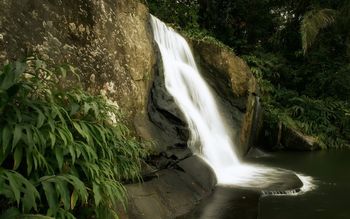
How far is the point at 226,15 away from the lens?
19.9 m

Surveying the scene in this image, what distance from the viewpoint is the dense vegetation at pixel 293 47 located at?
17141 millimetres

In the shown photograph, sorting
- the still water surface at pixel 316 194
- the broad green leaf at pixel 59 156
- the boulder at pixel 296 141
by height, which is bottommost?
the still water surface at pixel 316 194

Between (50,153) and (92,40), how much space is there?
9.59 feet

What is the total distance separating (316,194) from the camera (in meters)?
8.19

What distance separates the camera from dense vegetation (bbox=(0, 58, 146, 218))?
3.38 meters

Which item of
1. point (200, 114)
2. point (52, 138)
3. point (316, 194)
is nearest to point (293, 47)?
point (200, 114)

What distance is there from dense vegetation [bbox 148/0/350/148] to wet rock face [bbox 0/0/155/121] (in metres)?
8.37

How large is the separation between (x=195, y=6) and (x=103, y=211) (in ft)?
49.2

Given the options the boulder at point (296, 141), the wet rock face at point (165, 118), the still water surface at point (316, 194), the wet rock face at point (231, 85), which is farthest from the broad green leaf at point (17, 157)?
the boulder at point (296, 141)

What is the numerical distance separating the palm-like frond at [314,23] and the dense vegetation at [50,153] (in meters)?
15.2

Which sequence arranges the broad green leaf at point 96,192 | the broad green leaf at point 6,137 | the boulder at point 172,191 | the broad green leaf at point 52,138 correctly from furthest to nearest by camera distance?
1. the boulder at point 172,191
2. the broad green leaf at point 96,192
3. the broad green leaf at point 52,138
4. the broad green leaf at point 6,137

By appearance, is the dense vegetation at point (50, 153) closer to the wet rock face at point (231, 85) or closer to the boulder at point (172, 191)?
the boulder at point (172, 191)

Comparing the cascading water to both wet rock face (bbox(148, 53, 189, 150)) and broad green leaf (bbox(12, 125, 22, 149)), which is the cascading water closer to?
wet rock face (bbox(148, 53, 189, 150))

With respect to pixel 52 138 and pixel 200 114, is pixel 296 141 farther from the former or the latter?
pixel 52 138
